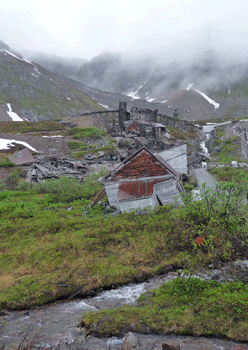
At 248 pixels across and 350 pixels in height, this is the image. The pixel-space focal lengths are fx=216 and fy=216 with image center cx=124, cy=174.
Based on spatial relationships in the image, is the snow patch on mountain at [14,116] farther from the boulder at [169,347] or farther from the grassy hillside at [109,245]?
the boulder at [169,347]

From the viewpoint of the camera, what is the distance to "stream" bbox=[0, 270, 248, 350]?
5.96m

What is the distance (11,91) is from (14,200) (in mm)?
136578

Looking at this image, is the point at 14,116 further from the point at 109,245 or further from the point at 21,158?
the point at 109,245

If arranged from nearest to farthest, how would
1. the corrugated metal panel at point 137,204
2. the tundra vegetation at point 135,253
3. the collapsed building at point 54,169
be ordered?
1. the tundra vegetation at point 135,253
2. the corrugated metal panel at point 137,204
3. the collapsed building at point 54,169

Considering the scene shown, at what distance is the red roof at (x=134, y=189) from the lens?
14305 millimetres

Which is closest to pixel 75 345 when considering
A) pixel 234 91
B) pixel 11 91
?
pixel 11 91

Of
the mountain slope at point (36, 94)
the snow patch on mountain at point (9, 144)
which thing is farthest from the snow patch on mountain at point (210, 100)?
the snow patch on mountain at point (9, 144)

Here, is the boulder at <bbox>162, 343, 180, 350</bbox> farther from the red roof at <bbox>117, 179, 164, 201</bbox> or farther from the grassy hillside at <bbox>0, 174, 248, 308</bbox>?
the red roof at <bbox>117, 179, 164, 201</bbox>

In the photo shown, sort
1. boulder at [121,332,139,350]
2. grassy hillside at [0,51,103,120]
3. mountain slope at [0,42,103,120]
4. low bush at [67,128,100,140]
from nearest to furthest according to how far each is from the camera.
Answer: boulder at [121,332,139,350], low bush at [67,128,100,140], mountain slope at [0,42,103,120], grassy hillside at [0,51,103,120]

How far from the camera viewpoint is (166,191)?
15164 mm

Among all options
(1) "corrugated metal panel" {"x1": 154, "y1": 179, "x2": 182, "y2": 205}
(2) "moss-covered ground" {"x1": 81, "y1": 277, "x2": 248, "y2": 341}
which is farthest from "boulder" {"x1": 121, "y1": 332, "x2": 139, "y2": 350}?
(1) "corrugated metal panel" {"x1": 154, "y1": 179, "x2": 182, "y2": 205}

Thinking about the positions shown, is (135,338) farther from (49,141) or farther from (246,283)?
(49,141)

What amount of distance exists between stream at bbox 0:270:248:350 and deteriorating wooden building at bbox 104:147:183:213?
5.59 meters

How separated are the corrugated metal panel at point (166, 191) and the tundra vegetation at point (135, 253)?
1028mm
